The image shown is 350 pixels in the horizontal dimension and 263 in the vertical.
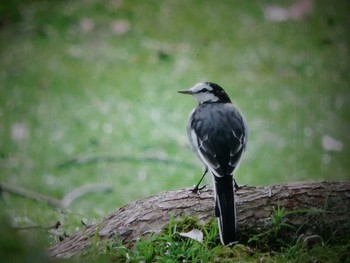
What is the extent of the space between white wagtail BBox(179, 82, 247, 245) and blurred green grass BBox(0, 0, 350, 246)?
152cm

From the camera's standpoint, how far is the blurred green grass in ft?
16.1

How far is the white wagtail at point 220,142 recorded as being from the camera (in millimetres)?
2627

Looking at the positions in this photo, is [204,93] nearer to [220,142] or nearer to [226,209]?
[220,142]

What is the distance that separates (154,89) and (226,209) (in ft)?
8.60

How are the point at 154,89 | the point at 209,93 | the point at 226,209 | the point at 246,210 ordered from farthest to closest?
the point at 154,89, the point at 209,93, the point at 246,210, the point at 226,209

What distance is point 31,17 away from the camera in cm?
635

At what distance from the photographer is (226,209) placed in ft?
8.57

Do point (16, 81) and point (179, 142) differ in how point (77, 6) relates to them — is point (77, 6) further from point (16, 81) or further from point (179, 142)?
point (179, 142)

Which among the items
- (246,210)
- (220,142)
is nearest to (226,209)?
(246,210)

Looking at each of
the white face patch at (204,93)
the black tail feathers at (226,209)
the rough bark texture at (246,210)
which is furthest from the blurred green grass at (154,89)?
the black tail feathers at (226,209)

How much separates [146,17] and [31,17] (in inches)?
40.2

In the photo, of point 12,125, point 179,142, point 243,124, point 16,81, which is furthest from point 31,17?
point 243,124

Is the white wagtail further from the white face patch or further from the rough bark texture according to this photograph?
the rough bark texture

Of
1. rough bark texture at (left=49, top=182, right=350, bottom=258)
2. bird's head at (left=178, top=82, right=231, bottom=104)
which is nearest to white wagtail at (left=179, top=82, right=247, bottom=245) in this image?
bird's head at (left=178, top=82, right=231, bottom=104)
